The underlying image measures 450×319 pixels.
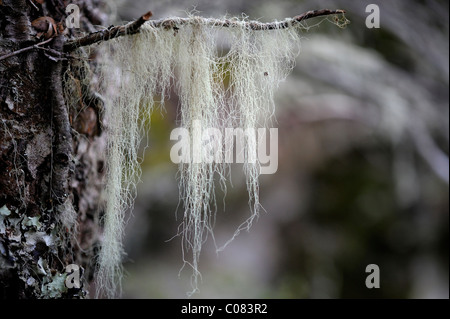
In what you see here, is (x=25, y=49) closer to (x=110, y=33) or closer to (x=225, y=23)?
(x=110, y=33)

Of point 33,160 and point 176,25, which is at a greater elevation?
point 176,25

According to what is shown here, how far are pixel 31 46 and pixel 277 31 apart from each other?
0.39 m

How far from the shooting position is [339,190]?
3248 mm

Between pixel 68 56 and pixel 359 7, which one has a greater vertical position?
pixel 359 7

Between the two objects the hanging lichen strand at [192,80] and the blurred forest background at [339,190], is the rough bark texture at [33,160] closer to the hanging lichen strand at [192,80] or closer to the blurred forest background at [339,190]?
the hanging lichen strand at [192,80]

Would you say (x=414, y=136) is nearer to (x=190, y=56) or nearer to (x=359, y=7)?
(x=359, y=7)

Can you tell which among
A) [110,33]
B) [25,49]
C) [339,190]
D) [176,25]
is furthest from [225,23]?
[339,190]

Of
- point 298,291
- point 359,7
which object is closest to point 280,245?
point 298,291

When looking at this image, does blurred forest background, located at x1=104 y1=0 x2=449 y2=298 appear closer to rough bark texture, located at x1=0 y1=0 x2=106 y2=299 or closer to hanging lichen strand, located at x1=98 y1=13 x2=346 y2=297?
hanging lichen strand, located at x1=98 y1=13 x2=346 y2=297

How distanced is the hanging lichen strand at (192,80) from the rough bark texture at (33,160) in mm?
81

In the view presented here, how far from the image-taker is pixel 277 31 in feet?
2.24

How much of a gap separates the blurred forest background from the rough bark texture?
1.51m

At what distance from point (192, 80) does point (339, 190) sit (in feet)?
8.98

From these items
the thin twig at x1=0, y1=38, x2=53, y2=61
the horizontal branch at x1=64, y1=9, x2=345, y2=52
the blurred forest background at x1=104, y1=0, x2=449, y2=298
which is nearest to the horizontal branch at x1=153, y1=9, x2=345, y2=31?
the horizontal branch at x1=64, y1=9, x2=345, y2=52
